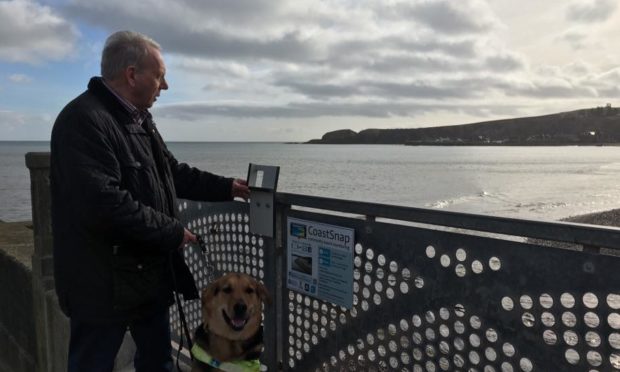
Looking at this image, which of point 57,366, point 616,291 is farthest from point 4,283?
point 616,291

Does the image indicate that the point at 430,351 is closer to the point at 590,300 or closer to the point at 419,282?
the point at 419,282

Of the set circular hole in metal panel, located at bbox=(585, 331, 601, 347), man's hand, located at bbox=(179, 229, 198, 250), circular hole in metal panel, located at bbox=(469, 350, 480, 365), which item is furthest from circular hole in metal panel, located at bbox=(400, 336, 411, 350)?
man's hand, located at bbox=(179, 229, 198, 250)

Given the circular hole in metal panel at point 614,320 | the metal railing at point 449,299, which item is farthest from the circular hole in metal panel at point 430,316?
the circular hole in metal panel at point 614,320

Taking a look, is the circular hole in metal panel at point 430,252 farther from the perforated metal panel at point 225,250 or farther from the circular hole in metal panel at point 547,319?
the perforated metal panel at point 225,250

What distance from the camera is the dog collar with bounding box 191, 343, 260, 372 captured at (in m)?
3.40

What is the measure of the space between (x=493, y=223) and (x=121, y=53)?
2.19 m

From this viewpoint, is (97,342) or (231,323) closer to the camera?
(97,342)

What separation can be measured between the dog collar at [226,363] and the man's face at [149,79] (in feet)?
5.33

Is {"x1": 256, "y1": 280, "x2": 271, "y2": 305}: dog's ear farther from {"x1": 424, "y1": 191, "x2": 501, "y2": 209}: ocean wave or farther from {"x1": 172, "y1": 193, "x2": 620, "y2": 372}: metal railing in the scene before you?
{"x1": 424, "y1": 191, "x2": 501, "y2": 209}: ocean wave

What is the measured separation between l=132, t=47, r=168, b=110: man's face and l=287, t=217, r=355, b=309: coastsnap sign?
3.71 ft

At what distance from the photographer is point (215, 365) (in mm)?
3486

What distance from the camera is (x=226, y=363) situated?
3.49 metres

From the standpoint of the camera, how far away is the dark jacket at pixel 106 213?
2732 millimetres

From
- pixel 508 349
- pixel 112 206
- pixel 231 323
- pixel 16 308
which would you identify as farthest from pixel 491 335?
pixel 16 308
